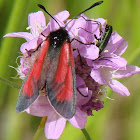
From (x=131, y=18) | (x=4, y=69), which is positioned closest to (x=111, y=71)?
(x=4, y=69)

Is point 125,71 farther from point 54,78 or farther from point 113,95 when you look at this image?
point 113,95

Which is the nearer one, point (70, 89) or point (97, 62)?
point (70, 89)

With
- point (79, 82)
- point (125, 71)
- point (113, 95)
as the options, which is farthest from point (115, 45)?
point (113, 95)

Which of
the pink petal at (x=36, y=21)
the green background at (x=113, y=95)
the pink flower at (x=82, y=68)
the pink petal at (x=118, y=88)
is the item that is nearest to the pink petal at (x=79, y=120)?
the pink flower at (x=82, y=68)

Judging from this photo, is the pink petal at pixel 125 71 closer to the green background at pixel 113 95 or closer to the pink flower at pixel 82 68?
the pink flower at pixel 82 68

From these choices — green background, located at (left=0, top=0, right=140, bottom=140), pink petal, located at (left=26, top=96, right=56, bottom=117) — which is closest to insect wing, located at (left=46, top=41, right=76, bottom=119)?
pink petal, located at (left=26, top=96, right=56, bottom=117)

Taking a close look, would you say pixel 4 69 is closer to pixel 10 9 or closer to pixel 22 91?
pixel 10 9

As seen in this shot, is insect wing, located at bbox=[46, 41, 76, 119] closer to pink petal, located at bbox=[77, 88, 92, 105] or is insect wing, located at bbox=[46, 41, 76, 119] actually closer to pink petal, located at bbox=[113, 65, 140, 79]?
pink petal, located at bbox=[77, 88, 92, 105]
